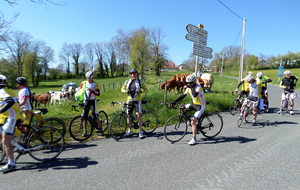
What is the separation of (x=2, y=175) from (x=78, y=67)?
8276cm

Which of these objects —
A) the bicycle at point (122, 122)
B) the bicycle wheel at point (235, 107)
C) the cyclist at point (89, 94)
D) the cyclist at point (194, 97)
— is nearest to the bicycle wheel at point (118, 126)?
the bicycle at point (122, 122)

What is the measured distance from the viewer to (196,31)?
25.6ft

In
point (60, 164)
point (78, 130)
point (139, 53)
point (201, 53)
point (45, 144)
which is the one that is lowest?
point (60, 164)

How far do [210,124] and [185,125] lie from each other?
86 cm

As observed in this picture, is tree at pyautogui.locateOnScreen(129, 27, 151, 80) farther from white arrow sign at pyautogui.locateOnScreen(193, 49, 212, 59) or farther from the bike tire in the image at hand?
the bike tire

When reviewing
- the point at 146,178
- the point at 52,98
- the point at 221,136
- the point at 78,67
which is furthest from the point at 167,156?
the point at 78,67

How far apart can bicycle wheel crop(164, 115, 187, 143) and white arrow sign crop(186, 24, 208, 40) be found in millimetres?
4107

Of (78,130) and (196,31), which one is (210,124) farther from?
(196,31)

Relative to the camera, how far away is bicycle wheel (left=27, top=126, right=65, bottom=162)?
154 inches

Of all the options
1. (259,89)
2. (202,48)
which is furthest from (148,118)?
(259,89)

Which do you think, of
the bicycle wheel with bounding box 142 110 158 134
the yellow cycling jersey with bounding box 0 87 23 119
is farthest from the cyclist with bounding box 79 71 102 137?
the yellow cycling jersey with bounding box 0 87 23 119

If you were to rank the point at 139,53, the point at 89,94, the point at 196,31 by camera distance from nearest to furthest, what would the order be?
1. the point at 89,94
2. the point at 196,31
3. the point at 139,53

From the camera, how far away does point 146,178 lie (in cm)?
321

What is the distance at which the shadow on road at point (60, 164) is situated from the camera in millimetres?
3646
